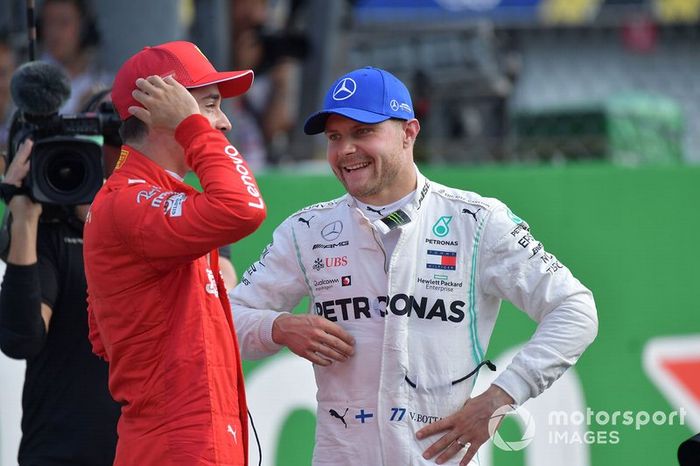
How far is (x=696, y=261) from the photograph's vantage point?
4777 millimetres

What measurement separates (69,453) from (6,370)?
138cm

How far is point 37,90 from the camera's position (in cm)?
336

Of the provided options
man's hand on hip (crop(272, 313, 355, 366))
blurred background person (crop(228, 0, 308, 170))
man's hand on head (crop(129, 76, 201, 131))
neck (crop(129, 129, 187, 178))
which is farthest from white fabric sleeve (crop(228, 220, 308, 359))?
blurred background person (crop(228, 0, 308, 170))

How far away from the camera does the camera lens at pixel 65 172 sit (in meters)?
3.37

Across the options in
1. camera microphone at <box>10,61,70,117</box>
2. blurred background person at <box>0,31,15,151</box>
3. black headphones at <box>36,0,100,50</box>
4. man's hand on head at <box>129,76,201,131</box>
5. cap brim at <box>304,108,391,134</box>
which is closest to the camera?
man's hand on head at <box>129,76,201,131</box>

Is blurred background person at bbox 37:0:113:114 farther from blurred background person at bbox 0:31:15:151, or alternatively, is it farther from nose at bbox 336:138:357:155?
nose at bbox 336:138:357:155

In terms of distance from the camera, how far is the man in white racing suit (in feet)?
9.45

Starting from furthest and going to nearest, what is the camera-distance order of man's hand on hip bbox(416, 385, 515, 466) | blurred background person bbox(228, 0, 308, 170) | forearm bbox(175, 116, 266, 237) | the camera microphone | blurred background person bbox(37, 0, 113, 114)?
blurred background person bbox(228, 0, 308, 170), blurred background person bbox(37, 0, 113, 114), the camera microphone, man's hand on hip bbox(416, 385, 515, 466), forearm bbox(175, 116, 266, 237)

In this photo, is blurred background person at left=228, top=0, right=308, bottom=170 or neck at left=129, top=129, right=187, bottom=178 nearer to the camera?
neck at left=129, top=129, right=187, bottom=178

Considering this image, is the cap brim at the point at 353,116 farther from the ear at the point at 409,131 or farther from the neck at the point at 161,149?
the neck at the point at 161,149

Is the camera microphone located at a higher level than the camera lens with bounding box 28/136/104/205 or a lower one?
higher

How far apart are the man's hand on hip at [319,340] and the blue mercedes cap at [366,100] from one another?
531 millimetres

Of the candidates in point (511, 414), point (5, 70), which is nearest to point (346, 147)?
point (511, 414)

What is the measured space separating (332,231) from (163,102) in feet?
2.17
